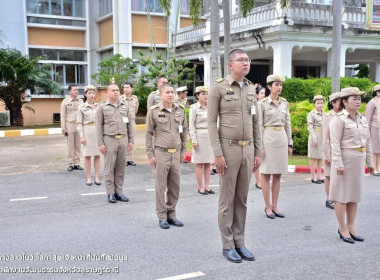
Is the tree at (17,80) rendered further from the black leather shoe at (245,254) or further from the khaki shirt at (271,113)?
the black leather shoe at (245,254)

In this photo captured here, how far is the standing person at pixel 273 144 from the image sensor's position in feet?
21.2

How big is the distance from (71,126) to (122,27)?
13678 mm

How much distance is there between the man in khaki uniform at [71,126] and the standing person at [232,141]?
6.22 m

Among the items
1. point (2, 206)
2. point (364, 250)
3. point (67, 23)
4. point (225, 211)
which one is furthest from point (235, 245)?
point (67, 23)

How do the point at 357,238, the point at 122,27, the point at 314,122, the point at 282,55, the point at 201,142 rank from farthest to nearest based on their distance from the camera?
the point at 122,27 → the point at 282,55 → the point at 314,122 → the point at 201,142 → the point at 357,238

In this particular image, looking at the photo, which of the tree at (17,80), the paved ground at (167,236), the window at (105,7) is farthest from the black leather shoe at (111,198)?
the window at (105,7)

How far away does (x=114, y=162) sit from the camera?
24.1 ft

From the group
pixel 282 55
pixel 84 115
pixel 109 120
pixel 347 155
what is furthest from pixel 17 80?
pixel 347 155

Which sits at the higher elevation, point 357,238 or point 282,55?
point 282,55

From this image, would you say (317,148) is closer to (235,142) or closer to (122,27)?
(235,142)

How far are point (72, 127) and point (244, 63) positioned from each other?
→ 670 cm

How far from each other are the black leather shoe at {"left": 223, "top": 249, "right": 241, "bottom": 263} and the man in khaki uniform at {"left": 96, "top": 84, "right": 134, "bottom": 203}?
3.05 meters

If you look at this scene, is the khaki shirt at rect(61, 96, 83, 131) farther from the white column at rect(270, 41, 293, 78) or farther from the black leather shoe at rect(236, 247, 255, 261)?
the white column at rect(270, 41, 293, 78)

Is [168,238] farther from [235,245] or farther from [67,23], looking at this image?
[67,23]
